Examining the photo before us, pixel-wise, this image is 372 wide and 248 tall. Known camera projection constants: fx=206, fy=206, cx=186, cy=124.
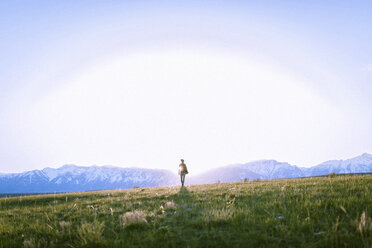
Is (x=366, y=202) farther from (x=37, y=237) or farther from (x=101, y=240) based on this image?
(x=37, y=237)

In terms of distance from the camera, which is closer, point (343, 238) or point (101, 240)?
point (343, 238)

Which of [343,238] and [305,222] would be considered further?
[305,222]

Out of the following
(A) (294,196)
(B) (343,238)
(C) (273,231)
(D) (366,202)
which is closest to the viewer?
(B) (343,238)

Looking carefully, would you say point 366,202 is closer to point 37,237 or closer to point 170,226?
point 170,226

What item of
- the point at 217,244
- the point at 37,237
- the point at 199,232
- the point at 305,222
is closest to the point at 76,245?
the point at 37,237

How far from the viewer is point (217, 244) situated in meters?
4.01

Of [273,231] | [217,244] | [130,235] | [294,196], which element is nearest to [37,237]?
[130,235]

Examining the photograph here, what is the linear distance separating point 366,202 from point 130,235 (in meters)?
6.28

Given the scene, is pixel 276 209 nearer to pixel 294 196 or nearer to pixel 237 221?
pixel 237 221

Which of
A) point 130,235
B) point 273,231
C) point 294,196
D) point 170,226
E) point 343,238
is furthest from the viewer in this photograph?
point 294,196

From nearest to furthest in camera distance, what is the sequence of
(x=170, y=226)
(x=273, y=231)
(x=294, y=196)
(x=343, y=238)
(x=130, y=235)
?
1. (x=343, y=238)
2. (x=273, y=231)
3. (x=130, y=235)
4. (x=170, y=226)
5. (x=294, y=196)

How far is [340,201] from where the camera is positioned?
5848 mm

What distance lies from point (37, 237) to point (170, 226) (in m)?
3.46

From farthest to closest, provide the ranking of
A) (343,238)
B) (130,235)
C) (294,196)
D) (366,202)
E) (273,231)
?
(294,196) < (366,202) < (130,235) < (273,231) < (343,238)
